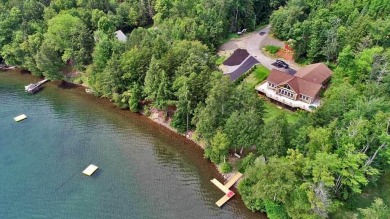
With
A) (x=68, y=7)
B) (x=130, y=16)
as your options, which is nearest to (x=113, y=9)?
(x=130, y=16)

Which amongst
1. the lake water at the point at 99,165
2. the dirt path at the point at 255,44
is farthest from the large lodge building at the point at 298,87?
the lake water at the point at 99,165

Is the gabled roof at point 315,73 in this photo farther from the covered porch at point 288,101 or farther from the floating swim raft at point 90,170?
the floating swim raft at point 90,170

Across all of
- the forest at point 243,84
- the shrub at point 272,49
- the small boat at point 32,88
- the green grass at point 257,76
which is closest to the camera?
the forest at point 243,84

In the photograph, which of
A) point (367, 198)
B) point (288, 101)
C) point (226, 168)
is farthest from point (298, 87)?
point (367, 198)

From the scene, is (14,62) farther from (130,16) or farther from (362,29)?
(362,29)

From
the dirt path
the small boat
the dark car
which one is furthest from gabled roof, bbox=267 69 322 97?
the small boat

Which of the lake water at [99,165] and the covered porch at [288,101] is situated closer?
the lake water at [99,165]
